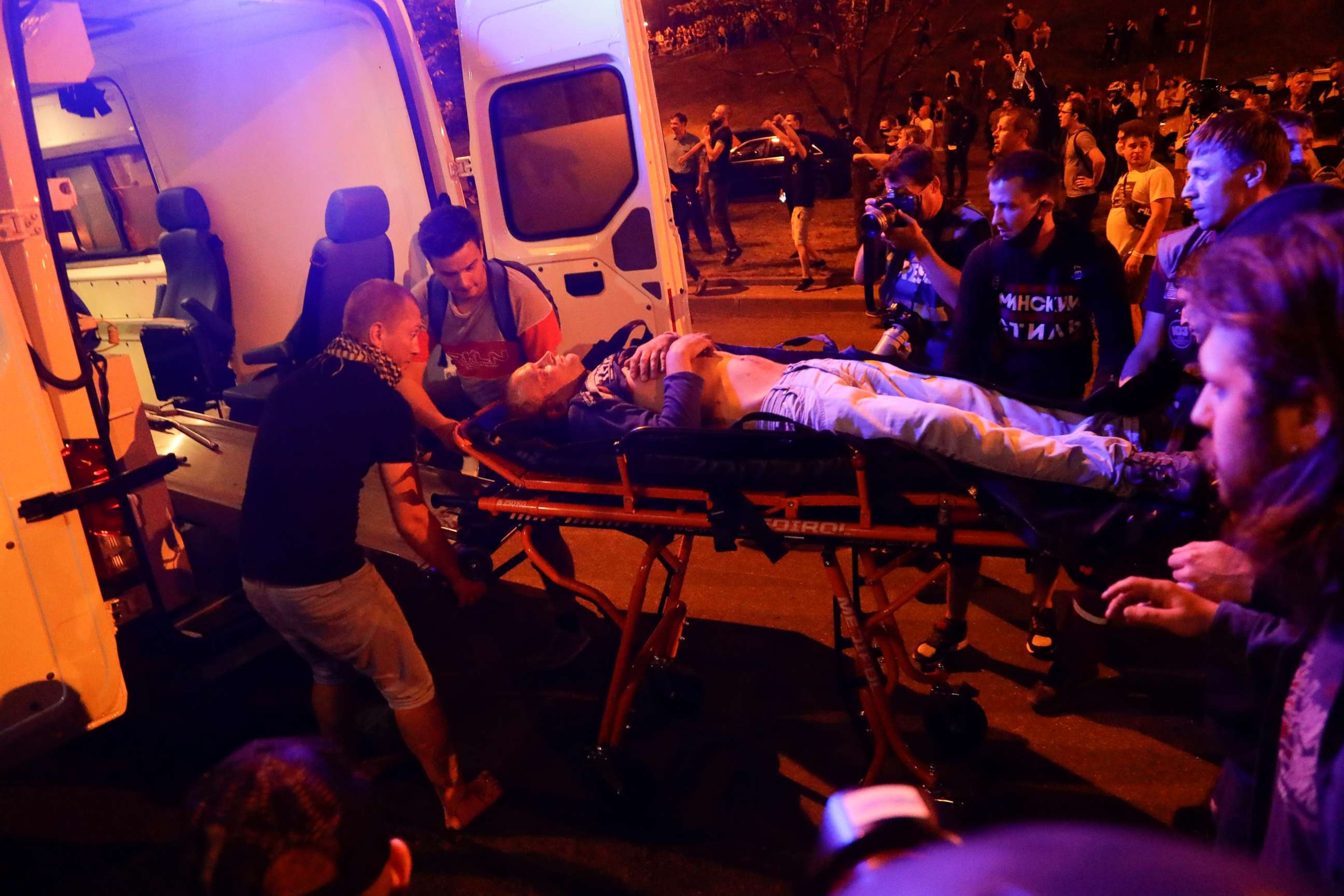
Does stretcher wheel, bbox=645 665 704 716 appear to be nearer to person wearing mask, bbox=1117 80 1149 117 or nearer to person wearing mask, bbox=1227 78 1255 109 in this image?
person wearing mask, bbox=1227 78 1255 109

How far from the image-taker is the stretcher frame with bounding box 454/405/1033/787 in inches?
92.2

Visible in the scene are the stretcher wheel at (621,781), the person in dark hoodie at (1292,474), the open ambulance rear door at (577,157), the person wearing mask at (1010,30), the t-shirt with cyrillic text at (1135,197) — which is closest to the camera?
the person in dark hoodie at (1292,474)

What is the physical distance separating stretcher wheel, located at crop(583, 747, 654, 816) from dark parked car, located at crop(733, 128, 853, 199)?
511 inches

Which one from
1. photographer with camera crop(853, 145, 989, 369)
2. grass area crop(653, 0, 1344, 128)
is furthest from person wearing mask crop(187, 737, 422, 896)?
grass area crop(653, 0, 1344, 128)

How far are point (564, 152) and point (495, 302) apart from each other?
47.0 inches

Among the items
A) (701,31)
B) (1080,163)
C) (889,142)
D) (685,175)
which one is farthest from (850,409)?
(701,31)

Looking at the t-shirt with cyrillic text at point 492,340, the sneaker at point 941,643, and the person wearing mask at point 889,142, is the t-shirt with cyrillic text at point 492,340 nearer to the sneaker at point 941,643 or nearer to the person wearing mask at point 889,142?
the person wearing mask at point 889,142

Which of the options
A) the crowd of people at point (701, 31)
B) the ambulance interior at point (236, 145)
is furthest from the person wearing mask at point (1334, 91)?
the crowd of people at point (701, 31)

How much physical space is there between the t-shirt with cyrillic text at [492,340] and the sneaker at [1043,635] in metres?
2.42

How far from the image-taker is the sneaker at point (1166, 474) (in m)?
2.16

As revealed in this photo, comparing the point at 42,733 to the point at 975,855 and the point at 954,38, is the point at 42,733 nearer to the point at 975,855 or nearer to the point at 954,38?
the point at 975,855

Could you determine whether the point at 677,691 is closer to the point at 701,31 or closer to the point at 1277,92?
the point at 1277,92

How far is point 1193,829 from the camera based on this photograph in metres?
2.59

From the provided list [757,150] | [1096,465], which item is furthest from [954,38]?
[1096,465]
